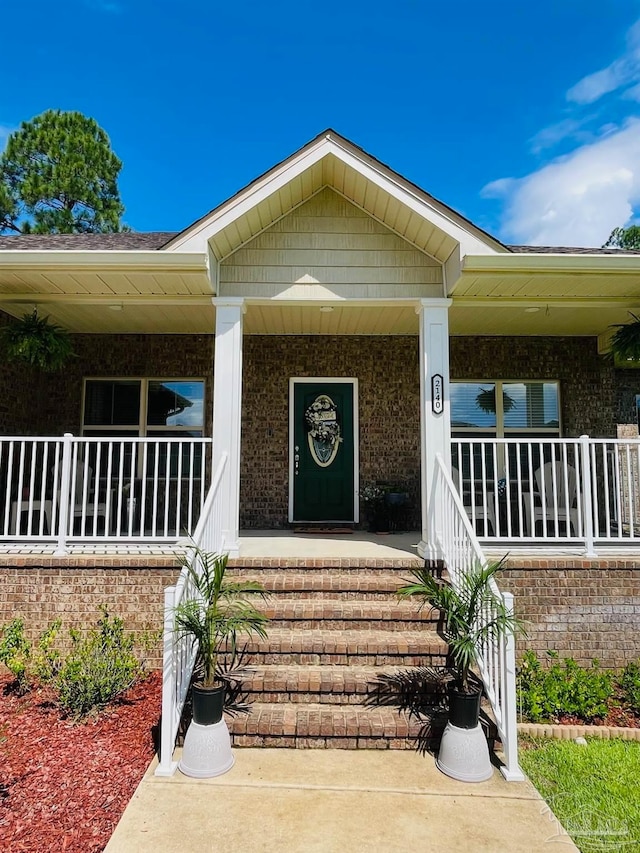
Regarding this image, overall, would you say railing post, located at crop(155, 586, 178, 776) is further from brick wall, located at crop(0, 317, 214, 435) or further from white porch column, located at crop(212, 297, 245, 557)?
brick wall, located at crop(0, 317, 214, 435)

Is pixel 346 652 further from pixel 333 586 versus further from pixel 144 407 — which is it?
pixel 144 407

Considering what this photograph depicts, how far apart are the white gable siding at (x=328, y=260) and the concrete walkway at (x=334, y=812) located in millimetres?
4181

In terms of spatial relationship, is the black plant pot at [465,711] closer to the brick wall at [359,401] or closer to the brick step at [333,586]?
the brick step at [333,586]

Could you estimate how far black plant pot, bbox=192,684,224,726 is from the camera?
10.4 ft

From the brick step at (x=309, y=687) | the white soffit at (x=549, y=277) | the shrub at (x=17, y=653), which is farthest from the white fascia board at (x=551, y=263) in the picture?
the shrub at (x=17, y=653)

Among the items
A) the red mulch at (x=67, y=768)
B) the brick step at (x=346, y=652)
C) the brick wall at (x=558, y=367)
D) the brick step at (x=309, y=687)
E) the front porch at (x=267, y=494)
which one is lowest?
the red mulch at (x=67, y=768)

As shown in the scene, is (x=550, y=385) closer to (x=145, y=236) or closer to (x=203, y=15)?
(x=145, y=236)

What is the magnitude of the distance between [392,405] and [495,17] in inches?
254

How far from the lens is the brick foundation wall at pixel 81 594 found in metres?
4.74

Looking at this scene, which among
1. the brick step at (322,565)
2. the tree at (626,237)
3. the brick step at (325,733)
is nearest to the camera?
the brick step at (325,733)

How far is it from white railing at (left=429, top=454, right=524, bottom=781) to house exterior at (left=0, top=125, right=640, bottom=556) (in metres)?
0.20

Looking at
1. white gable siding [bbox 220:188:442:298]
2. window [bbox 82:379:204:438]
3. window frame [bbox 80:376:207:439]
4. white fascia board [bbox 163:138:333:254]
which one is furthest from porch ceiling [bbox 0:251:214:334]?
window [bbox 82:379:204:438]

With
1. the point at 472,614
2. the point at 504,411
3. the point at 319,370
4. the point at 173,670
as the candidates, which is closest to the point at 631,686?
the point at 472,614

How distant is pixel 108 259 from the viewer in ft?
16.7
